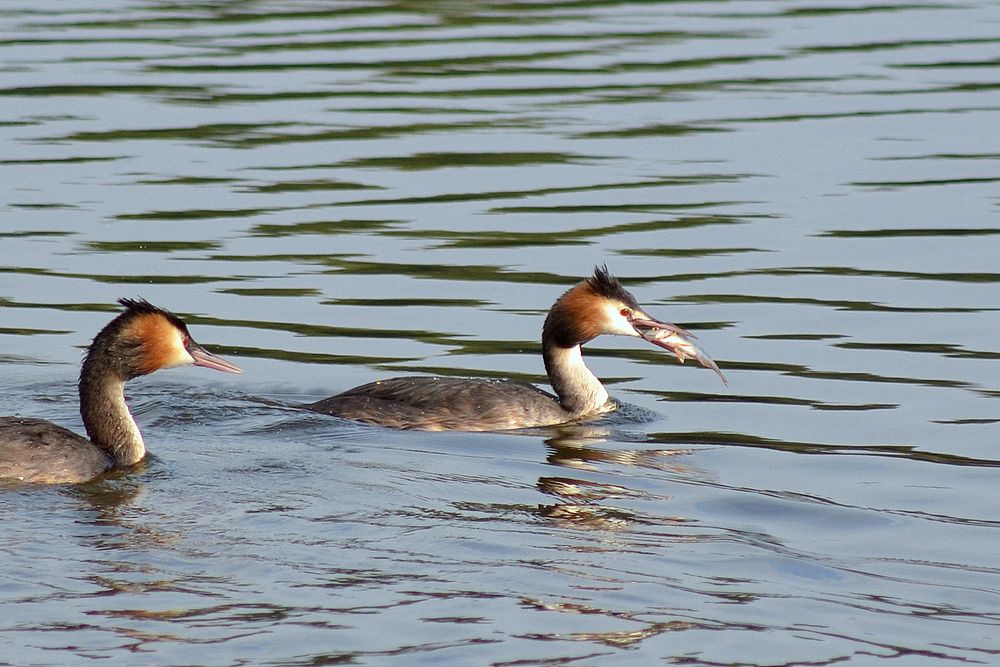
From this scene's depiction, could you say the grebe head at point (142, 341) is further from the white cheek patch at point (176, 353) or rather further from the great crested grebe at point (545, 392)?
the great crested grebe at point (545, 392)

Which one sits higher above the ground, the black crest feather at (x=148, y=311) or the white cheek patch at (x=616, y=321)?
the black crest feather at (x=148, y=311)

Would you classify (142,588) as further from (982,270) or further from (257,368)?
(982,270)

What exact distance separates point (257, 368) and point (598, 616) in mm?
5369

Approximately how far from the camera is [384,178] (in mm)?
18062

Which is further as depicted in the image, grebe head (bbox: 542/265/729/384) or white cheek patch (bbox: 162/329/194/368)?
grebe head (bbox: 542/265/729/384)

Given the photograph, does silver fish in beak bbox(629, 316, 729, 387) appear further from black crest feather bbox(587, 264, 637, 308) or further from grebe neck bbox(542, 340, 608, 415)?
grebe neck bbox(542, 340, 608, 415)

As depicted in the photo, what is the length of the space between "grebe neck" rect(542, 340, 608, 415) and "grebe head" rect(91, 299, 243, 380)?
255 centimetres

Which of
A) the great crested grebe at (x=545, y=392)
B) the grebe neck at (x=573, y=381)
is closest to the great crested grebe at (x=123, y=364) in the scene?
the great crested grebe at (x=545, y=392)

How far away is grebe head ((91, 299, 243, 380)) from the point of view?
1044 centimetres

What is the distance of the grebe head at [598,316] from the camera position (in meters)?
12.0

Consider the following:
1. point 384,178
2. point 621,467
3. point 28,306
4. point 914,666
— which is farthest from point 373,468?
point 384,178

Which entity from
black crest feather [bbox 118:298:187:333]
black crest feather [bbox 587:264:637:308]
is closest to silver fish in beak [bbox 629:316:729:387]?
black crest feather [bbox 587:264:637:308]

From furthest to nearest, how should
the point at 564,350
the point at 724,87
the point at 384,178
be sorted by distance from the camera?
the point at 724,87 → the point at 384,178 → the point at 564,350

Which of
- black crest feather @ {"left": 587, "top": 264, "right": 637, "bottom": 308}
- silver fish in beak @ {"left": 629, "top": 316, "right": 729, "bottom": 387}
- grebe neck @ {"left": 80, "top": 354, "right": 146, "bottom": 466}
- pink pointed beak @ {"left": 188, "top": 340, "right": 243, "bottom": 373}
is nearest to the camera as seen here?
grebe neck @ {"left": 80, "top": 354, "right": 146, "bottom": 466}
